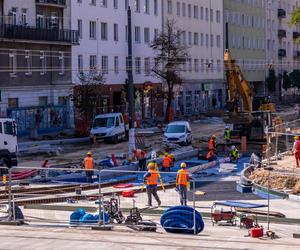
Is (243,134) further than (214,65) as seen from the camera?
No

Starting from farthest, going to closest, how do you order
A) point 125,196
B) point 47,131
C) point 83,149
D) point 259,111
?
point 47,131, point 259,111, point 83,149, point 125,196

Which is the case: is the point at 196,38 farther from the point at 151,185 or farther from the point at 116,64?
the point at 151,185

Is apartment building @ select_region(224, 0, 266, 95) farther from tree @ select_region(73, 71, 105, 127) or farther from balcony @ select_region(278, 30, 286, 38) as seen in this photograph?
tree @ select_region(73, 71, 105, 127)

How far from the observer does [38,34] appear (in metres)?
61.2

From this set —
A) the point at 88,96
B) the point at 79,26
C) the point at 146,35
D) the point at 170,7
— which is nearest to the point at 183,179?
the point at 88,96

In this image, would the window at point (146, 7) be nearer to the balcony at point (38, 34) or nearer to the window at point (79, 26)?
the window at point (79, 26)

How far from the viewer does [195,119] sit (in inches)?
3201

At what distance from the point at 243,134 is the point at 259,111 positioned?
342cm

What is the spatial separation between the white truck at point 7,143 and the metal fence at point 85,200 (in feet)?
8.91

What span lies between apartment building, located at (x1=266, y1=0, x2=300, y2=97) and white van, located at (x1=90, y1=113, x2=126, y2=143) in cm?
6109

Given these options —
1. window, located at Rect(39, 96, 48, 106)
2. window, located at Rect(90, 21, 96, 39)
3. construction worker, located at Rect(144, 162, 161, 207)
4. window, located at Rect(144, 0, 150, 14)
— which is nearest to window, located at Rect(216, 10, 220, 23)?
window, located at Rect(144, 0, 150, 14)

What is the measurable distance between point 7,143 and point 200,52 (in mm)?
56551

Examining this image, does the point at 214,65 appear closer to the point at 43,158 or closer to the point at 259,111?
the point at 259,111

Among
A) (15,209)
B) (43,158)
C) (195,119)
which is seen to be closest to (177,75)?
(195,119)
